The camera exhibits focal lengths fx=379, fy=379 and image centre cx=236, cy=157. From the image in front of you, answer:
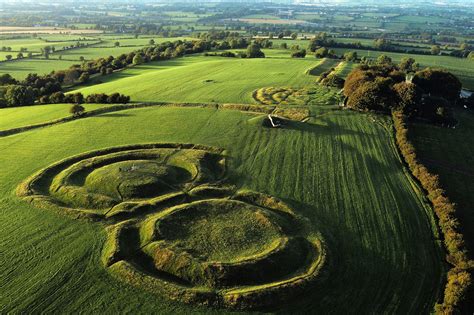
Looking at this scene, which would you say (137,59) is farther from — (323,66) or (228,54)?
(323,66)

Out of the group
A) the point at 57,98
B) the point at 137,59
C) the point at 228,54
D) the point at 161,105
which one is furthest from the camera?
the point at 228,54

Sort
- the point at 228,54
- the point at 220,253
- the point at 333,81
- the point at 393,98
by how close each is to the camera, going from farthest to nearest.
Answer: the point at 228,54
the point at 333,81
the point at 393,98
the point at 220,253

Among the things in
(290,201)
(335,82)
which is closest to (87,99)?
(335,82)

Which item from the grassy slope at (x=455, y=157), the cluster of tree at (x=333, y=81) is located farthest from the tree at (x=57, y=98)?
the grassy slope at (x=455, y=157)

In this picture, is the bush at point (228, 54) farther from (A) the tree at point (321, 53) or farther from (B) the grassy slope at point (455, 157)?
(B) the grassy slope at point (455, 157)

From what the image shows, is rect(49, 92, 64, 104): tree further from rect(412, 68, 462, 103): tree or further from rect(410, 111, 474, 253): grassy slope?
rect(412, 68, 462, 103): tree

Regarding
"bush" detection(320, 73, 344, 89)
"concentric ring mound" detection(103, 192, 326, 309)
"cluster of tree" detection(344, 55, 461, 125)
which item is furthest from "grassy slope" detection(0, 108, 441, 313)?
"bush" detection(320, 73, 344, 89)

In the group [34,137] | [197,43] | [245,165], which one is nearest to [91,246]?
[245,165]
